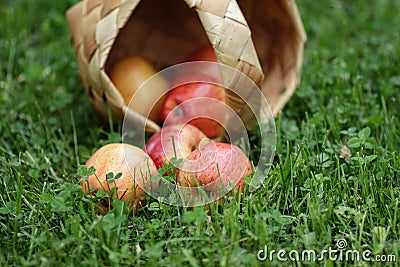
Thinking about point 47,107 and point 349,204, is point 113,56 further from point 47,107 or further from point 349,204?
point 349,204

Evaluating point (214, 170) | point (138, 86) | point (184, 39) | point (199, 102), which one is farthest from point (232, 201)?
point (184, 39)

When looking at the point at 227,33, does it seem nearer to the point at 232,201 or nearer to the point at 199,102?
the point at 199,102

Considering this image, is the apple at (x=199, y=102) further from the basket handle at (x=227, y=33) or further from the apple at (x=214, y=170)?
the apple at (x=214, y=170)

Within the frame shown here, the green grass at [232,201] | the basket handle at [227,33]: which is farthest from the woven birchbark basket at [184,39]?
the green grass at [232,201]

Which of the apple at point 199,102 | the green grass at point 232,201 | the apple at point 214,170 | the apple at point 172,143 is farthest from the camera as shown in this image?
→ the apple at point 199,102

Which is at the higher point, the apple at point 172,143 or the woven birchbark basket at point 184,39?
the woven birchbark basket at point 184,39

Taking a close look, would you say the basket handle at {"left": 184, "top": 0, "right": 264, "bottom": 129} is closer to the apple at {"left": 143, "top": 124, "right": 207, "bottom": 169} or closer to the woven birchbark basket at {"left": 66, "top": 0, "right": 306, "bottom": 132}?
the woven birchbark basket at {"left": 66, "top": 0, "right": 306, "bottom": 132}

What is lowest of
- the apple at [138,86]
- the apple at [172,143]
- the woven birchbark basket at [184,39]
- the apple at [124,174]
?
the apple at [124,174]

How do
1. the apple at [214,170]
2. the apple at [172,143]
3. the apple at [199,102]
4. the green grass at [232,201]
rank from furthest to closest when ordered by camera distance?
the apple at [199,102] < the apple at [172,143] < the apple at [214,170] < the green grass at [232,201]
